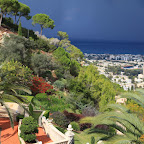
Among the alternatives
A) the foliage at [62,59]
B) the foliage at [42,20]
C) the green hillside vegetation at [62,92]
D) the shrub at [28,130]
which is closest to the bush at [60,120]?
the green hillside vegetation at [62,92]

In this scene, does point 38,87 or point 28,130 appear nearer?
point 28,130

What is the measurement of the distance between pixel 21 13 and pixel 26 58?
17.0m

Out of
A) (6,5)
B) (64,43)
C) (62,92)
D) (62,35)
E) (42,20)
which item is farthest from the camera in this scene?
(62,35)

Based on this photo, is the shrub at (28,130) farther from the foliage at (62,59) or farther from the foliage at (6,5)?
the foliage at (6,5)

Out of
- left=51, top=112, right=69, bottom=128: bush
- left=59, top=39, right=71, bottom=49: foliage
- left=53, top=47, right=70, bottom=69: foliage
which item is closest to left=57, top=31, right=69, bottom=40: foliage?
left=59, top=39, right=71, bottom=49: foliage

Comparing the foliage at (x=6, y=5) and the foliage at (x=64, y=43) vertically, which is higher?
the foliage at (x=6, y=5)

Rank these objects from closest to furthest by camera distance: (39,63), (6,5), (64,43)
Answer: (39,63), (6,5), (64,43)

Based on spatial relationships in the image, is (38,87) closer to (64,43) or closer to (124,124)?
(124,124)

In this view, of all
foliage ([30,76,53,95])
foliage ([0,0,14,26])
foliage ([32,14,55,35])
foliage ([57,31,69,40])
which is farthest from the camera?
foliage ([57,31,69,40])

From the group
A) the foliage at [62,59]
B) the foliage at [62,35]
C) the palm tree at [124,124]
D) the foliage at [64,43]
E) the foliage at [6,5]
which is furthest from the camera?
the foliage at [62,35]

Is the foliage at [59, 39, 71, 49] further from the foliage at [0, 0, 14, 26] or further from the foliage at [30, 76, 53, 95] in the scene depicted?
the foliage at [30, 76, 53, 95]

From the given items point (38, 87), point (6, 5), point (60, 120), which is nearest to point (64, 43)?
point (6, 5)

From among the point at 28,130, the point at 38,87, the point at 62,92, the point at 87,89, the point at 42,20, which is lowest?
the point at 28,130

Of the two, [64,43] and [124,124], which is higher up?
[64,43]
